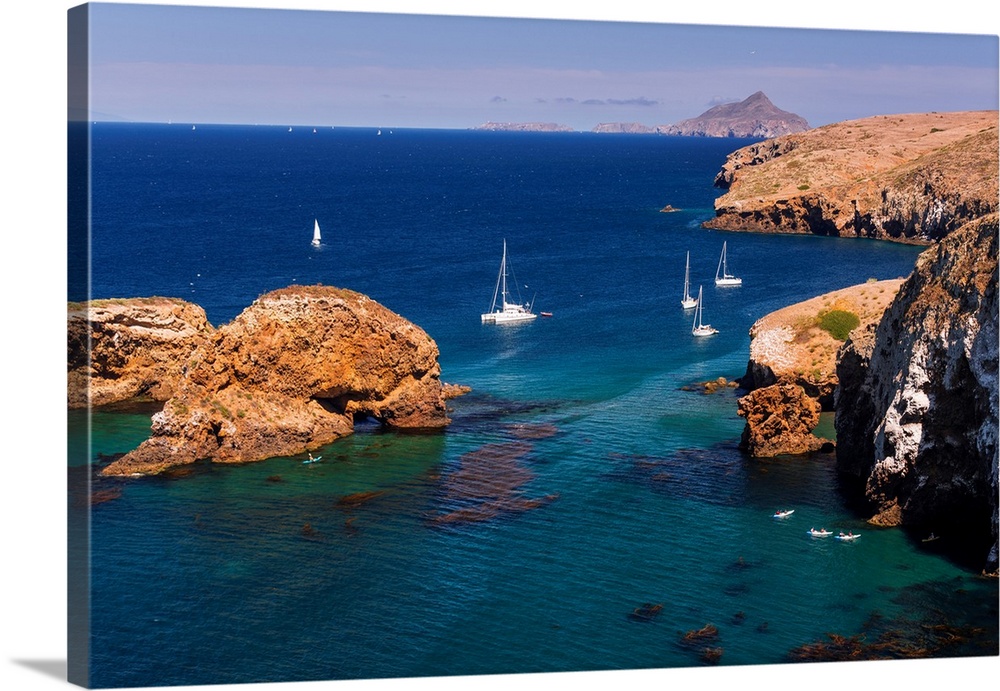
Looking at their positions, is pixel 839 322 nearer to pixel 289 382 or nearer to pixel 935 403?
pixel 935 403

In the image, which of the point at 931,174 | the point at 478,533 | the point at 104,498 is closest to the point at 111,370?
the point at 104,498

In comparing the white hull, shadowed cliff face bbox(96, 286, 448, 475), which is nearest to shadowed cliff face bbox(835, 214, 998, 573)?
shadowed cliff face bbox(96, 286, 448, 475)

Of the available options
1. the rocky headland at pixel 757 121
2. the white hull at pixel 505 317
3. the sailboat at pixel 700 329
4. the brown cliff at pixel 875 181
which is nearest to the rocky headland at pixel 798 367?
the sailboat at pixel 700 329

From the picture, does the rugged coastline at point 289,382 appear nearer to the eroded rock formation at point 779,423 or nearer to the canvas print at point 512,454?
the canvas print at point 512,454

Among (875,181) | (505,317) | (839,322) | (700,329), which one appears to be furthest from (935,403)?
(875,181)

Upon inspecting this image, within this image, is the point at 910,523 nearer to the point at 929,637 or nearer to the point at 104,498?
the point at 929,637

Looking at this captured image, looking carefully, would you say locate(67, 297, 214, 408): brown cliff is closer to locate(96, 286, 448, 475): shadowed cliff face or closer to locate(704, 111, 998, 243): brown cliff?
locate(96, 286, 448, 475): shadowed cliff face
